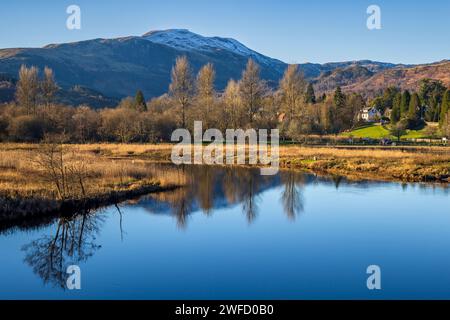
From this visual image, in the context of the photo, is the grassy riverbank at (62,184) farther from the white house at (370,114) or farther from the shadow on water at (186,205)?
the white house at (370,114)

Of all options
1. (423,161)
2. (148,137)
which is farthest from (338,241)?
(148,137)

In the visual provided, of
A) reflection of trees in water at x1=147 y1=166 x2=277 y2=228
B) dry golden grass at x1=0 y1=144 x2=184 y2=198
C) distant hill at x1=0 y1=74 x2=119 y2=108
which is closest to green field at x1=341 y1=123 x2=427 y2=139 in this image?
reflection of trees in water at x1=147 y1=166 x2=277 y2=228

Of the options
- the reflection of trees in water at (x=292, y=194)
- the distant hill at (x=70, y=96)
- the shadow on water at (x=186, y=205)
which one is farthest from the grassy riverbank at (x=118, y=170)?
the distant hill at (x=70, y=96)

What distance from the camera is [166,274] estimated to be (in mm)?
14094

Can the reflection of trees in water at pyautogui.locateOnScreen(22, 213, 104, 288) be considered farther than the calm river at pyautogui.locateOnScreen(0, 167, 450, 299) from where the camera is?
Yes

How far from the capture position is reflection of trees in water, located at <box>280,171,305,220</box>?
24231mm

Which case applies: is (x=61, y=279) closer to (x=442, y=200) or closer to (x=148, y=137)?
(x=442, y=200)

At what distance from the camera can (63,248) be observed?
1702 cm

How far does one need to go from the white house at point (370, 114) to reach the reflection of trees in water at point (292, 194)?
70509mm

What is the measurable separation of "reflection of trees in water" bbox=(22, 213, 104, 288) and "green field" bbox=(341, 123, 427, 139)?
61626mm

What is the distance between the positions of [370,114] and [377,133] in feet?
94.3

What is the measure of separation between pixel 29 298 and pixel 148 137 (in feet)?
164

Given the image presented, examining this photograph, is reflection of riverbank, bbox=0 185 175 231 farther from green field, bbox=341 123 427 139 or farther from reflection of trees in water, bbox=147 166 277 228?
green field, bbox=341 123 427 139
